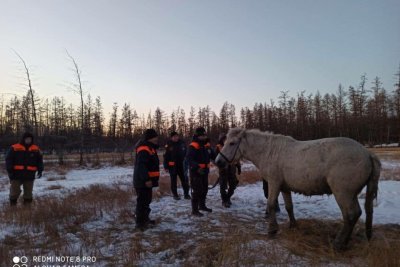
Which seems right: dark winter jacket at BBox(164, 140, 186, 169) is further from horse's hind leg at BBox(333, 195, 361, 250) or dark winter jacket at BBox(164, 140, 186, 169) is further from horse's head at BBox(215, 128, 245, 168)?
horse's hind leg at BBox(333, 195, 361, 250)

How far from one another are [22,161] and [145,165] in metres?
4.34

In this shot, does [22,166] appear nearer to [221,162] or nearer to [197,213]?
[197,213]

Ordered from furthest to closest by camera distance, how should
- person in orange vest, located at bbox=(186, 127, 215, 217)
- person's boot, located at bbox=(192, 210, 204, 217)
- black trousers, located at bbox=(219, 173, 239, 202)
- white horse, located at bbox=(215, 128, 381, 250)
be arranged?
black trousers, located at bbox=(219, 173, 239, 202) < person in orange vest, located at bbox=(186, 127, 215, 217) < person's boot, located at bbox=(192, 210, 204, 217) < white horse, located at bbox=(215, 128, 381, 250)

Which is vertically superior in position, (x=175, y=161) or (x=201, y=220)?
(x=175, y=161)

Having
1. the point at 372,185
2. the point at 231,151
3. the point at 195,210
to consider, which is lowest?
Result: the point at 195,210

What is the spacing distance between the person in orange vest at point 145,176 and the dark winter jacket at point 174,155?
3.32 meters

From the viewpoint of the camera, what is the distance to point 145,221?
686cm

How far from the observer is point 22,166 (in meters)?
9.23

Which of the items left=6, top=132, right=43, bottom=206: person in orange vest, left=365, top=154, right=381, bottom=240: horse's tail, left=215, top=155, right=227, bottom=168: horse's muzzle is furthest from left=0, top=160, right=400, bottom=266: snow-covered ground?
left=6, top=132, right=43, bottom=206: person in orange vest

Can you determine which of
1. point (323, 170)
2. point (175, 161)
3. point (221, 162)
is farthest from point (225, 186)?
point (323, 170)

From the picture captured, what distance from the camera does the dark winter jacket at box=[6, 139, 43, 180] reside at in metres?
9.13

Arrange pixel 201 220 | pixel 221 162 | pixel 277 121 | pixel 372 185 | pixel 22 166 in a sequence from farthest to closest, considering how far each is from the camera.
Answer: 1. pixel 277 121
2. pixel 22 166
3. pixel 201 220
4. pixel 221 162
5. pixel 372 185

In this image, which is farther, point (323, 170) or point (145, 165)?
point (145, 165)

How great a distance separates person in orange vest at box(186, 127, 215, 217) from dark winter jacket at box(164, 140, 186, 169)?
1.80m
